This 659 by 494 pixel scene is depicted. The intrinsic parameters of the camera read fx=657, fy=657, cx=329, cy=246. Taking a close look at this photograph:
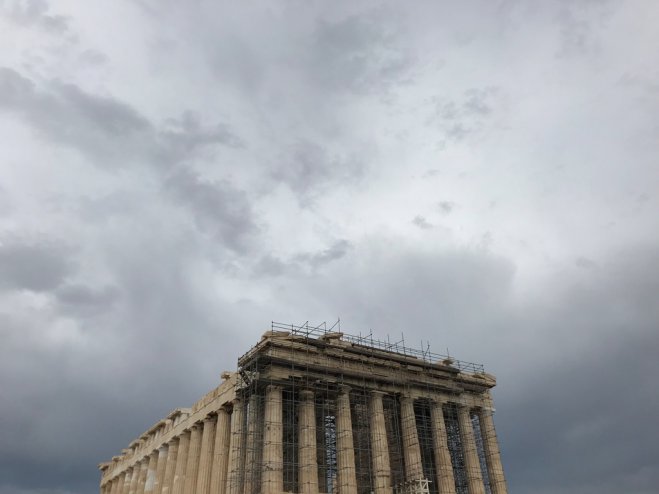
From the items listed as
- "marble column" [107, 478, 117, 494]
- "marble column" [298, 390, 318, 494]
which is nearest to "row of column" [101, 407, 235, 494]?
"marble column" [298, 390, 318, 494]

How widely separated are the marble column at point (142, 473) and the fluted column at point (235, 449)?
2469cm

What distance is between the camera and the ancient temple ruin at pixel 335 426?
50.5 meters

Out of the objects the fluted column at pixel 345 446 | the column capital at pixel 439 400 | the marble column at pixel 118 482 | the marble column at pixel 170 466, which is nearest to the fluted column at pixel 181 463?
the marble column at pixel 170 466

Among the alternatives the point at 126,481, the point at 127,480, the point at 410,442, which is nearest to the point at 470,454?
the point at 410,442

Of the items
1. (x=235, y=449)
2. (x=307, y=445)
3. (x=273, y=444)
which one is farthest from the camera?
(x=235, y=449)

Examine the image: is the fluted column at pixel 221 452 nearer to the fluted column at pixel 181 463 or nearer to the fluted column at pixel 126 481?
the fluted column at pixel 181 463

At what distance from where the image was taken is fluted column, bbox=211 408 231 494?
5278 cm

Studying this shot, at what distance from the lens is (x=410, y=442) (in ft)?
184

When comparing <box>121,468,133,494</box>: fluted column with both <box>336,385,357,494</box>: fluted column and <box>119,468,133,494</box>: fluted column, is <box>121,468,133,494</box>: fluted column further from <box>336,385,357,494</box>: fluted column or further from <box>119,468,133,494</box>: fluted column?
→ <box>336,385,357,494</box>: fluted column

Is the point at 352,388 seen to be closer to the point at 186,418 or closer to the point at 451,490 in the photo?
the point at 451,490

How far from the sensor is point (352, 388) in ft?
182

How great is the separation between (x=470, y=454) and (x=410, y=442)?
22.0 feet

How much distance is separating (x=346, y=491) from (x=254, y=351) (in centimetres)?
1277

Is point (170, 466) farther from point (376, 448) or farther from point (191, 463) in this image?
point (376, 448)
